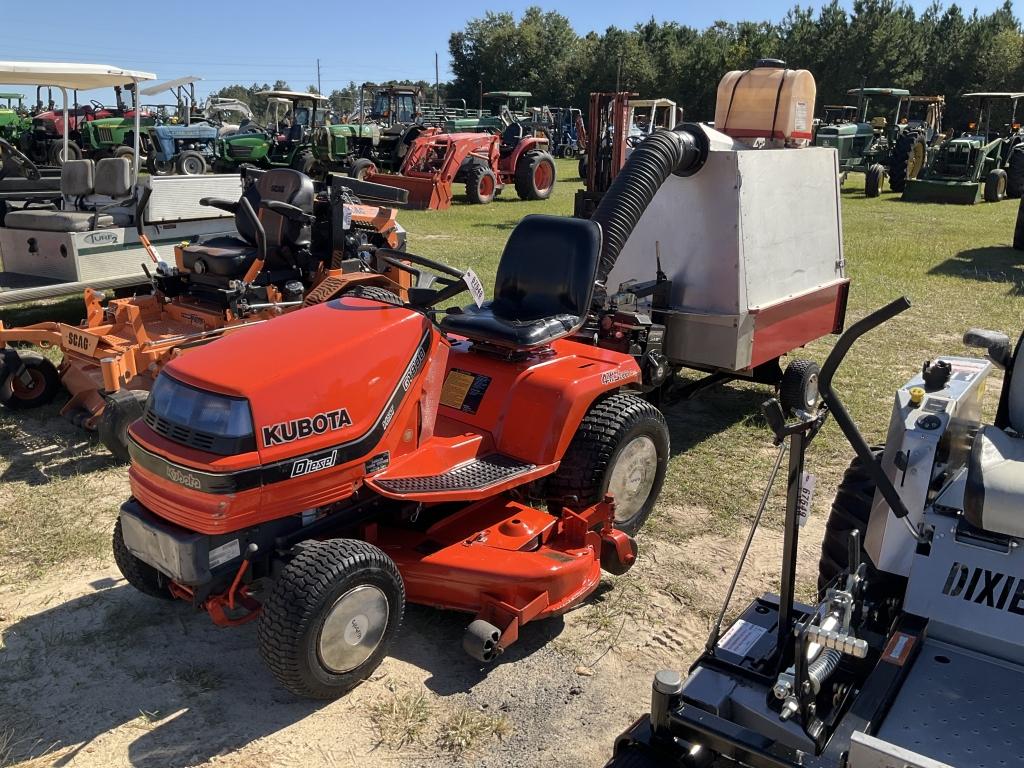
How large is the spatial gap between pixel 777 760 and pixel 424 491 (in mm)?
1479

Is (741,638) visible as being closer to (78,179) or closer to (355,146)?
(78,179)

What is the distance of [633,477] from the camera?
3.85 m

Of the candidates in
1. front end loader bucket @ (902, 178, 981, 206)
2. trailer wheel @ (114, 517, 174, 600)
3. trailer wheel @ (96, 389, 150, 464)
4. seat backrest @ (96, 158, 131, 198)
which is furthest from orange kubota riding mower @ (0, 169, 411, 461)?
front end loader bucket @ (902, 178, 981, 206)

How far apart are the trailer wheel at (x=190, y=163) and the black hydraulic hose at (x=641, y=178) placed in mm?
14891

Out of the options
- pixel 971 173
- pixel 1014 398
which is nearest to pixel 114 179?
pixel 1014 398

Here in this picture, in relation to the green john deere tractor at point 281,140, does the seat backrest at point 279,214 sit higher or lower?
lower

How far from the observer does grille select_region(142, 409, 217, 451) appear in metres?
2.59

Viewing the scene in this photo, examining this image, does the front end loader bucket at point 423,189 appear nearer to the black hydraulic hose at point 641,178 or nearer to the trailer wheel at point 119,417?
the black hydraulic hose at point 641,178

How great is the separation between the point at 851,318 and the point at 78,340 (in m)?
6.29

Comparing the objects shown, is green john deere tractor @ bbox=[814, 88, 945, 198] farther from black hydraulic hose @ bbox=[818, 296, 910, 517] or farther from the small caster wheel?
black hydraulic hose @ bbox=[818, 296, 910, 517]

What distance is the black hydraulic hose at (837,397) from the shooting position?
5.62ft

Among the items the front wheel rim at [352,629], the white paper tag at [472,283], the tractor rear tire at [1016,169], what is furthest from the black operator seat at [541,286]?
the tractor rear tire at [1016,169]

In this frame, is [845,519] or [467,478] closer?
[845,519]

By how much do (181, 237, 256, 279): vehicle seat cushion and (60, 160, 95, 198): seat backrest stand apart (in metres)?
1.86
